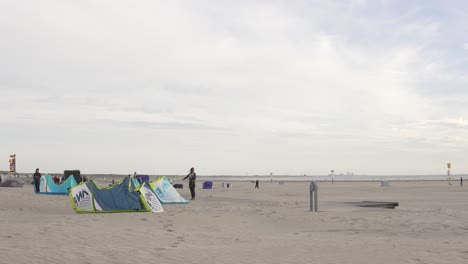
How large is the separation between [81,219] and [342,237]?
6984 mm

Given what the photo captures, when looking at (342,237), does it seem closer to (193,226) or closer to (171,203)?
(193,226)

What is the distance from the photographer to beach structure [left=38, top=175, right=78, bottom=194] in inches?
1177

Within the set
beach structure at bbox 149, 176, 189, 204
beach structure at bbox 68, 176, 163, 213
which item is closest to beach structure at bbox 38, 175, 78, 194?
beach structure at bbox 149, 176, 189, 204

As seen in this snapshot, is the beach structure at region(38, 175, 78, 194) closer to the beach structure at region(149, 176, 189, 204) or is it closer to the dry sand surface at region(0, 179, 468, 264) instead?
the beach structure at region(149, 176, 189, 204)

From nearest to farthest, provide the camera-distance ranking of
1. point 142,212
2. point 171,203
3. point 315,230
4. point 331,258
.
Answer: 1. point 331,258
2. point 315,230
3. point 142,212
4. point 171,203

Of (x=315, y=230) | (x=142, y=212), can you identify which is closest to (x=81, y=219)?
(x=142, y=212)

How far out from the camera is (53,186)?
3045cm

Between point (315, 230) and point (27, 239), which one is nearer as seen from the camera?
point (27, 239)

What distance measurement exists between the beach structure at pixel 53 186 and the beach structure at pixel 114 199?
14437 mm

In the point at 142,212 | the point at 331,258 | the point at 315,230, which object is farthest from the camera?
the point at 142,212

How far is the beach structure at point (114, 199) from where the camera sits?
15578 millimetres

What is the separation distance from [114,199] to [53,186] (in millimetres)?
16320

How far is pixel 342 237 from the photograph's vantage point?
34.1 feet

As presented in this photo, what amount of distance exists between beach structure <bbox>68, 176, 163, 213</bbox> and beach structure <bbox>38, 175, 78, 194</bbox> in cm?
1444
